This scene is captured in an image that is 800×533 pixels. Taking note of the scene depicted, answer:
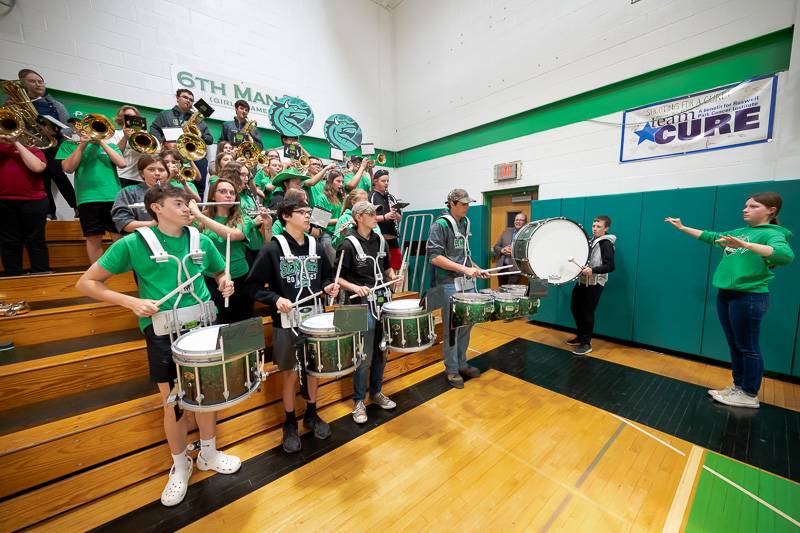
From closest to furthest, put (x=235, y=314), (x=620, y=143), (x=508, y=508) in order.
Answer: (x=508, y=508) < (x=235, y=314) < (x=620, y=143)

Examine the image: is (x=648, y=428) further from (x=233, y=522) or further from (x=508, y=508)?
(x=233, y=522)

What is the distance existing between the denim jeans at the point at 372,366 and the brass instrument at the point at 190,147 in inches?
91.7

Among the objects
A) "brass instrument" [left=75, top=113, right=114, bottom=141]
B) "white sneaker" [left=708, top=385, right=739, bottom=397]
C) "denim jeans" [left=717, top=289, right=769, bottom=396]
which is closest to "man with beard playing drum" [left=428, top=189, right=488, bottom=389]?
"denim jeans" [left=717, top=289, right=769, bottom=396]

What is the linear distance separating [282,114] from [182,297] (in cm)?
506

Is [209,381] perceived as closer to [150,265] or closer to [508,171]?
[150,265]

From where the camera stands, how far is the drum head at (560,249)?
2.86 metres

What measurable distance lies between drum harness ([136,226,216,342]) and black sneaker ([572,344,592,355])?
13.7 ft

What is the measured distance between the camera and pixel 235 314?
2.46 m

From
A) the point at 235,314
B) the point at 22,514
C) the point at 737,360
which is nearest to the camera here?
the point at 22,514

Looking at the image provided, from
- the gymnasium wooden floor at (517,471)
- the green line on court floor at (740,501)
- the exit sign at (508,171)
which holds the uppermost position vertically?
the exit sign at (508,171)

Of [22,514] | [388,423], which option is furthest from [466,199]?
[22,514]

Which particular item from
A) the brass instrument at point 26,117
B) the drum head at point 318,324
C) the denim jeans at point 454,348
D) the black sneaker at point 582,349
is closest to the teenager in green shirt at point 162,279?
the drum head at point 318,324

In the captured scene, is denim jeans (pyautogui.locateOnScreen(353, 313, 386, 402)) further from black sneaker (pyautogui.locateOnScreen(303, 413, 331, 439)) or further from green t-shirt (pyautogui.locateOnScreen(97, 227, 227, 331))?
green t-shirt (pyautogui.locateOnScreen(97, 227, 227, 331))

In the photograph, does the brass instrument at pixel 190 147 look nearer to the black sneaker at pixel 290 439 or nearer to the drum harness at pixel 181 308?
the drum harness at pixel 181 308
